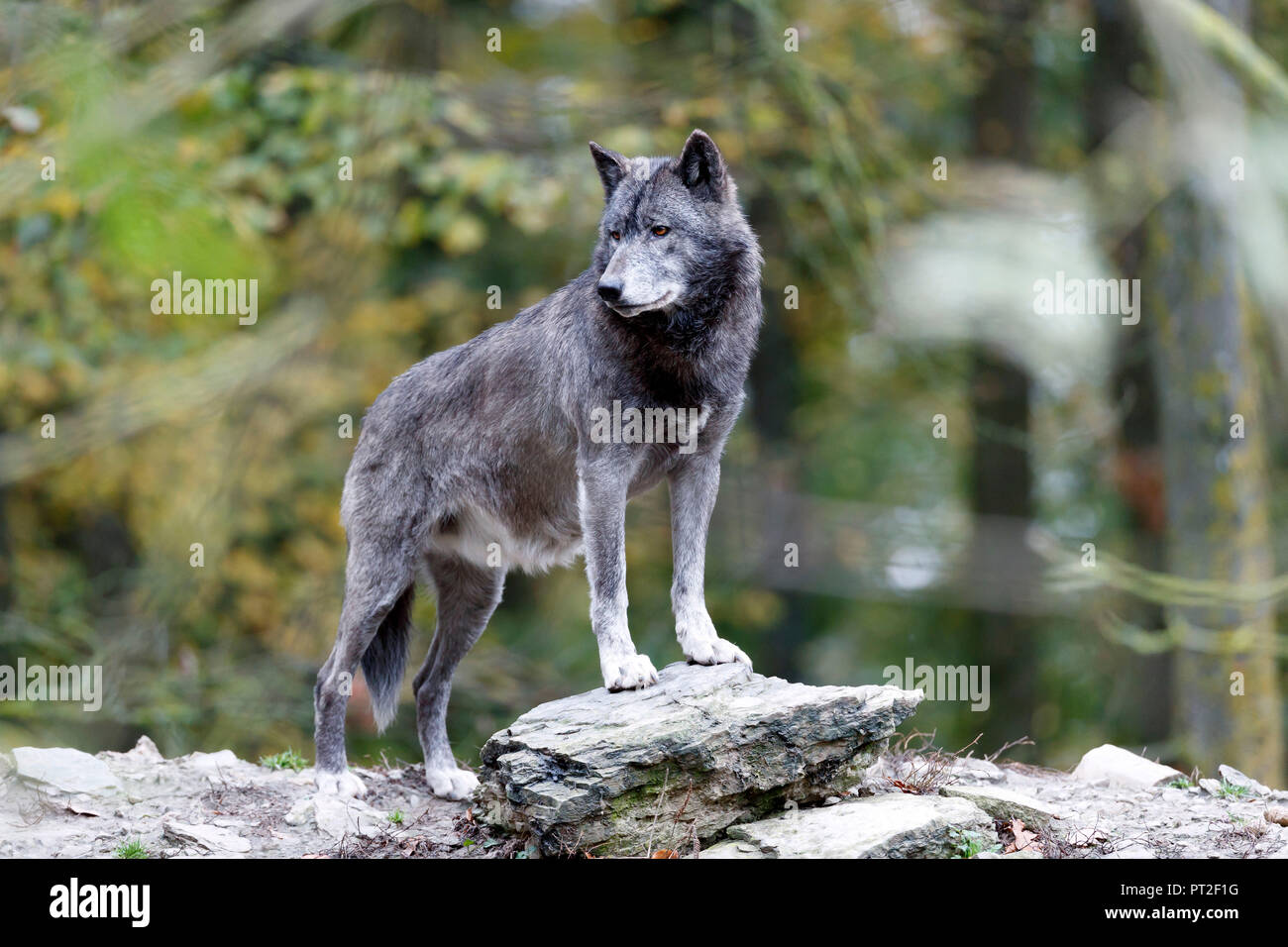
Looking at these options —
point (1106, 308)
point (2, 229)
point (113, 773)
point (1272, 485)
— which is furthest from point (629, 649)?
point (1272, 485)

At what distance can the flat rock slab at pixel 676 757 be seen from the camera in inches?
191

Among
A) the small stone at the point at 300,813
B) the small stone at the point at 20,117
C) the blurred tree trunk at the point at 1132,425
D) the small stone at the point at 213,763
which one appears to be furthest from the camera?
the blurred tree trunk at the point at 1132,425

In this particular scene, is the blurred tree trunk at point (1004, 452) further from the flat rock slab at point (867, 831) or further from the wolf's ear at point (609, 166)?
the flat rock slab at point (867, 831)

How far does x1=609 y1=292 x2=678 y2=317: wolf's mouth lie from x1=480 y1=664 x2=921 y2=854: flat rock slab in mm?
1653

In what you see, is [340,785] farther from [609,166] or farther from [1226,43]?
[1226,43]

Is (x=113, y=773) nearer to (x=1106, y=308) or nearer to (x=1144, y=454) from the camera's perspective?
(x=1106, y=308)

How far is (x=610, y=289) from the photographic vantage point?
16.9 ft

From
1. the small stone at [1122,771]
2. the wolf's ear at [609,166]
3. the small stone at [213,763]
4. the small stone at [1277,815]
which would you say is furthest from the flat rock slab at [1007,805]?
the small stone at [213,763]

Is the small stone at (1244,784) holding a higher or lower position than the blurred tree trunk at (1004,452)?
lower

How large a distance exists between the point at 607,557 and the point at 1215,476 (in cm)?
627

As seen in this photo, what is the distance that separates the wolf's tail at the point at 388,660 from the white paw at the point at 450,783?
431 mm

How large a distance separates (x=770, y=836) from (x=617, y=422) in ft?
6.40

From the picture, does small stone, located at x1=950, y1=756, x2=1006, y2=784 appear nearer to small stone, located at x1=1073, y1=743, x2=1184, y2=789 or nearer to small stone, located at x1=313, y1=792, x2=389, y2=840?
small stone, located at x1=1073, y1=743, x2=1184, y2=789

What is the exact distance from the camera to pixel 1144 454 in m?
13.1
